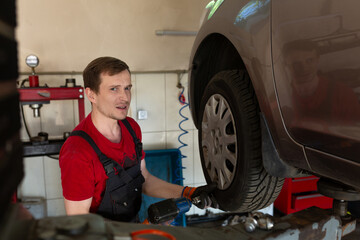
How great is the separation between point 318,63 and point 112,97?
99 cm

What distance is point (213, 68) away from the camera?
4.57 ft

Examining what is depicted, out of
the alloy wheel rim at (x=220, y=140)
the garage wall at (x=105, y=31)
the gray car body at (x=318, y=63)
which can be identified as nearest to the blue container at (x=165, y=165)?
the garage wall at (x=105, y=31)

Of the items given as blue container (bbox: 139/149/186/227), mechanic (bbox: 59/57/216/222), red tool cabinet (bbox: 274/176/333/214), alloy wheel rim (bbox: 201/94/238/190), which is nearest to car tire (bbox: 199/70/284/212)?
alloy wheel rim (bbox: 201/94/238/190)

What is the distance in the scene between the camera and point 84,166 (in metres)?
1.27

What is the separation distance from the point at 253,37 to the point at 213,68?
20.3 inches

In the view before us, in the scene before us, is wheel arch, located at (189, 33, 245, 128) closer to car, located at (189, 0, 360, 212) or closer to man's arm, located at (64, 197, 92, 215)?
car, located at (189, 0, 360, 212)

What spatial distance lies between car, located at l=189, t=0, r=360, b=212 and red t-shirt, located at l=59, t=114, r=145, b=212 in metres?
0.48

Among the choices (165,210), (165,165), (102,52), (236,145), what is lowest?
(165,165)

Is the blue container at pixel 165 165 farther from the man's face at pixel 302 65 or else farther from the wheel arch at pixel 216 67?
the man's face at pixel 302 65

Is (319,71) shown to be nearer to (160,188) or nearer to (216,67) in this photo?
(216,67)

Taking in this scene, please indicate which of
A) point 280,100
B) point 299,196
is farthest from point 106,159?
A: point 299,196

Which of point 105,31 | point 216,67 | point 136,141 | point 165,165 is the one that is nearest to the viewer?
point 216,67

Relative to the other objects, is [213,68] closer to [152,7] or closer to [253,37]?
[253,37]

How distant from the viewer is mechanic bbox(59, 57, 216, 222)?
127cm
